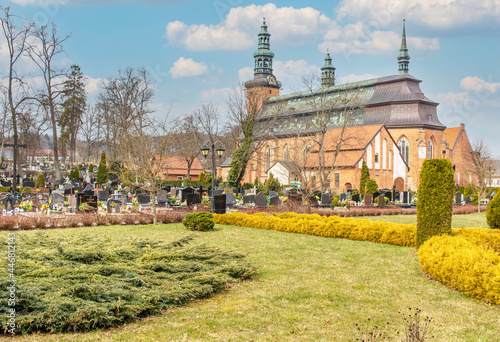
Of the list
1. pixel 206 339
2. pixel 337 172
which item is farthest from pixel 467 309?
pixel 337 172

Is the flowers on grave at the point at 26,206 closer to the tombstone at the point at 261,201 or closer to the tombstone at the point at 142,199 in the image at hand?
the tombstone at the point at 142,199

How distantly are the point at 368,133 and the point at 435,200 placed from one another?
40455 mm

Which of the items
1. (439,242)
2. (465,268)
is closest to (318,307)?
(465,268)

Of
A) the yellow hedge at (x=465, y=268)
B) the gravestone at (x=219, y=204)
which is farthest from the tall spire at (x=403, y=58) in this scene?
the yellow hedge at (x=465, y=268)

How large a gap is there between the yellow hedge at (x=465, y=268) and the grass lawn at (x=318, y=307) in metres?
0.18

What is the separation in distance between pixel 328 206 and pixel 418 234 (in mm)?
16465

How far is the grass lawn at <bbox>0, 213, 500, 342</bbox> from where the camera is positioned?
527 cm

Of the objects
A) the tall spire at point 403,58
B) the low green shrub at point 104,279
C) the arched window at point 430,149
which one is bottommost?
the low green shrub at point 104,279

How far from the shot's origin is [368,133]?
163ft

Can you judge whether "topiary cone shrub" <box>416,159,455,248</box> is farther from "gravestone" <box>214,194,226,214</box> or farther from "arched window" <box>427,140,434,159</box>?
"arched window" <box>427,140,434,159</box>

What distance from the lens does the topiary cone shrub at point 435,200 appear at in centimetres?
1030

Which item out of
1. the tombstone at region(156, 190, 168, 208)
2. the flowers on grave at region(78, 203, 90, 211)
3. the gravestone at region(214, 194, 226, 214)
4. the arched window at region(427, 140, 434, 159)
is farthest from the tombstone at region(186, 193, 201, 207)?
the arched window at region(427, 140, 434, 159)

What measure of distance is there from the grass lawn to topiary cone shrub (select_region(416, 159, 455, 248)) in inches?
32.9

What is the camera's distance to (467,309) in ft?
21.1
